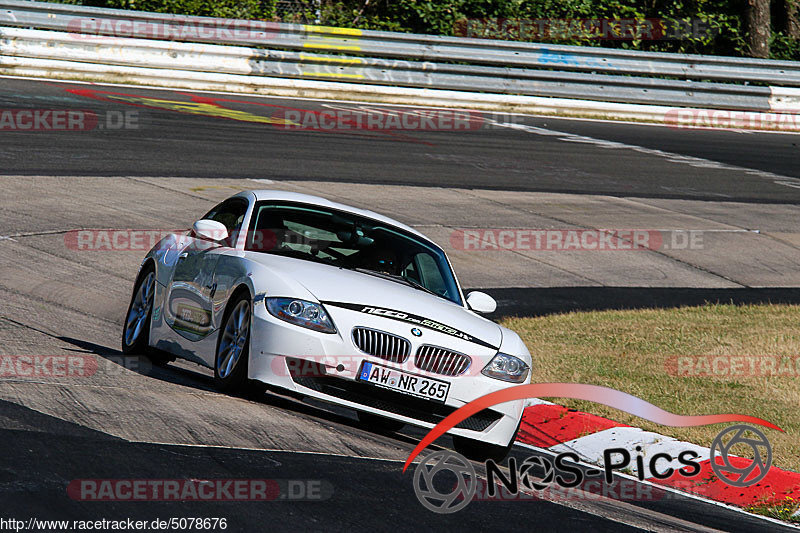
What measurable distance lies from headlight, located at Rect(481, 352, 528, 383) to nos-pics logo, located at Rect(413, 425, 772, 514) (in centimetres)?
55

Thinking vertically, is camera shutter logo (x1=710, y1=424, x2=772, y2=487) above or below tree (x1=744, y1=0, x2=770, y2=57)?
below

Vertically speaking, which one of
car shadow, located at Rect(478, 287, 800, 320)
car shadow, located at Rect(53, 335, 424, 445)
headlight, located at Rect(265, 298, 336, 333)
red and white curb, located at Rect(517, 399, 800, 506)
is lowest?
car shadow, located at Rect(478, 287, 800, 320)

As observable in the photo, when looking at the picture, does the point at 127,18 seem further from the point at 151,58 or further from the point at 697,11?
the point at 697,11

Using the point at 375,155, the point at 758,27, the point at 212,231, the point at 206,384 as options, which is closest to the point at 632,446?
the point at 206,384

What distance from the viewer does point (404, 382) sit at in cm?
710

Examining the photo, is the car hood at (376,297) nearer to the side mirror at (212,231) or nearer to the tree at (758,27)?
the side mirror at (212,231)

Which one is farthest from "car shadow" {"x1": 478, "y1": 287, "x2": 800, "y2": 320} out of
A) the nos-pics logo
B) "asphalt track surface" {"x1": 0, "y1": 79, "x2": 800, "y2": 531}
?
the nos-pics logo

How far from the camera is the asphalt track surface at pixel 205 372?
18.1 feet

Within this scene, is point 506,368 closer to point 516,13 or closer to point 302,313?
point 302,313

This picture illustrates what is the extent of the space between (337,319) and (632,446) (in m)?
2.45

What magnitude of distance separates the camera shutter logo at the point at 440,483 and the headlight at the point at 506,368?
0.55 m

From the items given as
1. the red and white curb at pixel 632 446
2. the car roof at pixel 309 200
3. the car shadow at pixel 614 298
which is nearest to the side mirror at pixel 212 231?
the car roof at pixel 309 200

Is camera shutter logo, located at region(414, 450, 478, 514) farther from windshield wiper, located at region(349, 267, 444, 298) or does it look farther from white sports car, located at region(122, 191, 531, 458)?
windshield wiper, located at region(349, 267, 444, 298)

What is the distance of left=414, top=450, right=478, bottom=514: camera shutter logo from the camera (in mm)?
5816
